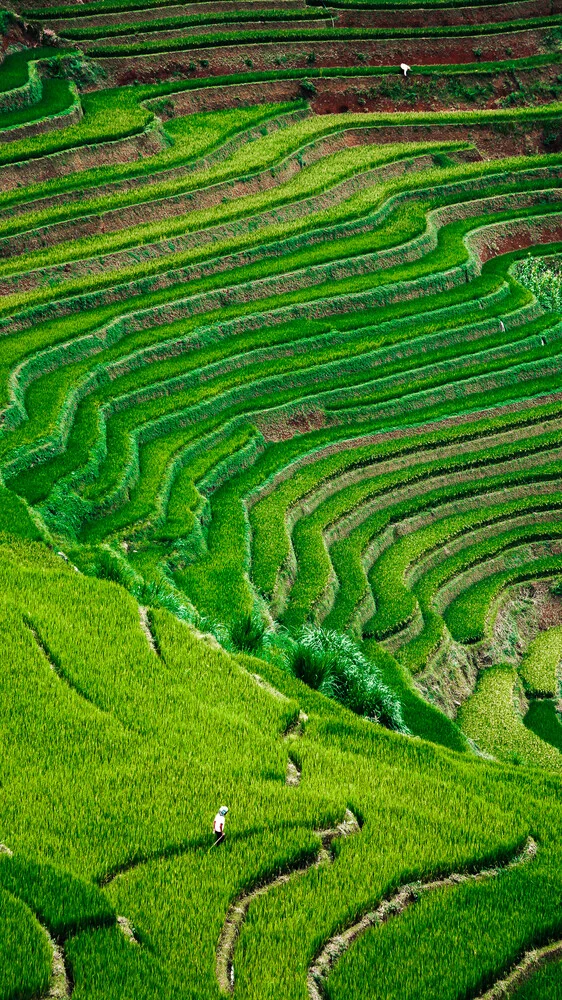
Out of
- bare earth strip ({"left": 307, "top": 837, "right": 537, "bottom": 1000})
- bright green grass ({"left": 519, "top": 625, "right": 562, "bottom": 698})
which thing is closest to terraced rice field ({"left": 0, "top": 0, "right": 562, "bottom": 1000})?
bare earth strip ({"left": 307, "top": 837, "right": 537, "bottom": 1000})

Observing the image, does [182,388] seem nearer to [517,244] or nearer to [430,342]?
[430,342]

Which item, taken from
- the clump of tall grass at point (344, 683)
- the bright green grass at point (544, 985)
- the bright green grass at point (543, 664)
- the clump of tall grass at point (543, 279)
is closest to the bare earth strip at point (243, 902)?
the bright green grass at point (544, 985)

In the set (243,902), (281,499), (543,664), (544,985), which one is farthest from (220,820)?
(543,664)

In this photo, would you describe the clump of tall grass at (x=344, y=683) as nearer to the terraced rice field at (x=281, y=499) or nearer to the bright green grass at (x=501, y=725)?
the terraced rice field at (x=281, y=499)

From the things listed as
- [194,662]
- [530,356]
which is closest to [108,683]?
[194,662]

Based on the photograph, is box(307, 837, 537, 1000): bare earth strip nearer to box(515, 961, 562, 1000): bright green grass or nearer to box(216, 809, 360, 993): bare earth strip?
box(515, 961, 562, 1000): bright green grass

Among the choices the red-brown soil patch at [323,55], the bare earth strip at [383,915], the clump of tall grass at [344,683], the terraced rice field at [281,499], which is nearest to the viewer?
the bare earth strip at [383,915]

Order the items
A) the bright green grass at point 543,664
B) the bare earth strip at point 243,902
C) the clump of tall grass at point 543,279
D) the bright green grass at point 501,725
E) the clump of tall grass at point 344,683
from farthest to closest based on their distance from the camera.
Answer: the clump of tall grass at point 543,279
the bright green grass at point 543,664
the bright green grass at point 501,725
the clump of tall grass at point 344,683
the bare earth strip at point 243,902

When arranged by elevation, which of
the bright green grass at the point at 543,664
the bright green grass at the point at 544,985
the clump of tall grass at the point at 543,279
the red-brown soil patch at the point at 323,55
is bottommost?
the bright green grass at the point at 544,985
